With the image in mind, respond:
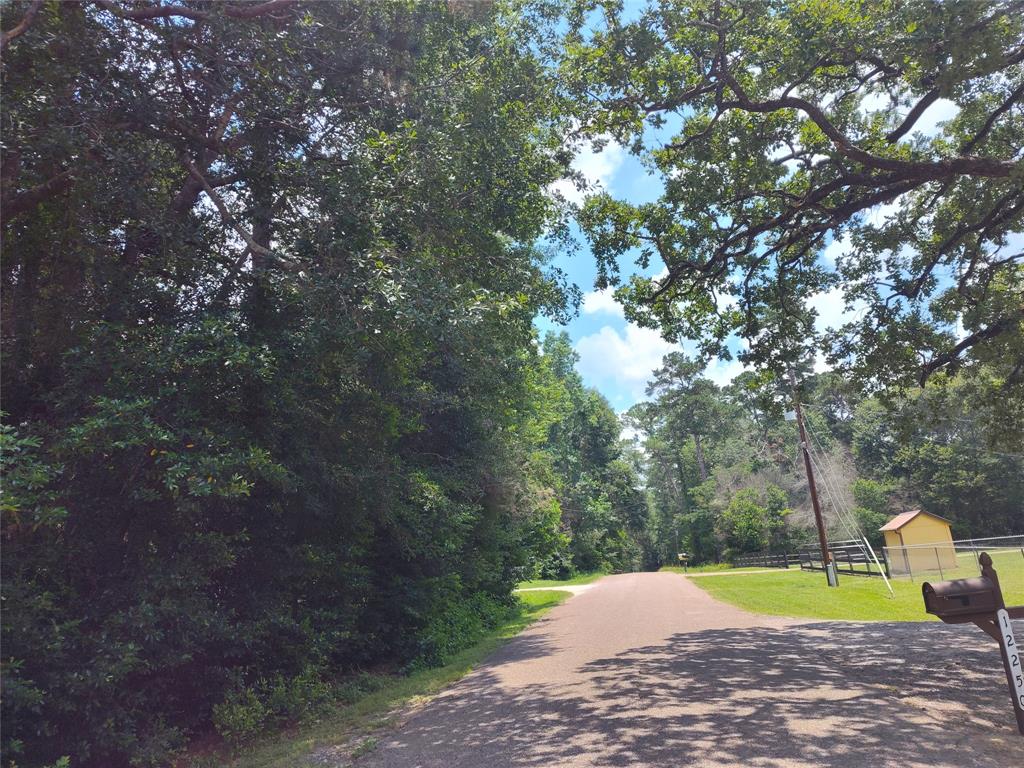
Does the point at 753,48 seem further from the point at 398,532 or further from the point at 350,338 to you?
the point at 398,532

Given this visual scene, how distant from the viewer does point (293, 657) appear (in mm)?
8672

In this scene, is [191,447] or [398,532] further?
[398,532]

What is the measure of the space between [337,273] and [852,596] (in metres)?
17.8

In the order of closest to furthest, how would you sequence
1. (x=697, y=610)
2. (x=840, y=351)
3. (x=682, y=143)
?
(x=682, y=143)
(x=840, y=351)
(x=697, y=610)

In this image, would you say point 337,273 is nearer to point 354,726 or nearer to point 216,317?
point 216,317

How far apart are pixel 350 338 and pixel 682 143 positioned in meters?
7.46

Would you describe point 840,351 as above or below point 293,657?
above

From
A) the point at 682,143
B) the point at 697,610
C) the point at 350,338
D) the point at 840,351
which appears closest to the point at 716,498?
the point at 697,610

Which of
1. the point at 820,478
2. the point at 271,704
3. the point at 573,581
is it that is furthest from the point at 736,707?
the point at 820,478

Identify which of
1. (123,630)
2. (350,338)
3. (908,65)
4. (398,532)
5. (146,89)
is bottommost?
(123,630)

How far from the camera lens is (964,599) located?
536 centimetres

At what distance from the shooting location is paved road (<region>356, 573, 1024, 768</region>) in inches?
204

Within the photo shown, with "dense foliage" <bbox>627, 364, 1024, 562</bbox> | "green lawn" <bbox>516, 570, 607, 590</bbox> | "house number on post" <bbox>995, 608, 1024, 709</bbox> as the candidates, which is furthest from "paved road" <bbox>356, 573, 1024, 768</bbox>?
"green lawn" <bbox>516, 570, 607, 590</bbox>

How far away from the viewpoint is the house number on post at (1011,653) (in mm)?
5211
